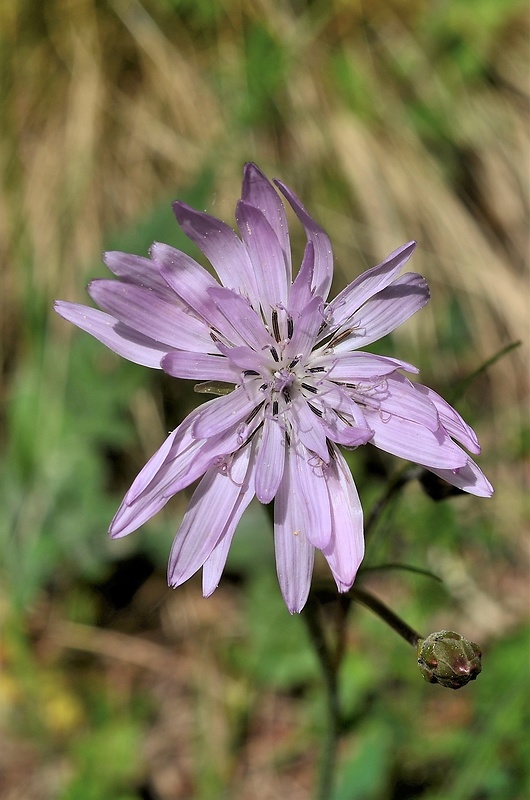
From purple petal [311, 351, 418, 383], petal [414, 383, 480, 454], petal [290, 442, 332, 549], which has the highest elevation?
purple petal [311, 351, 418, 383]

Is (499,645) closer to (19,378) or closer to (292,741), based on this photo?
(292,741)

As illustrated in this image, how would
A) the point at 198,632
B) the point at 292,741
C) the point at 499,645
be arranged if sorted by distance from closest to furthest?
1. the point at 499,645
2. the point at 292,741
3. the point at 198,632

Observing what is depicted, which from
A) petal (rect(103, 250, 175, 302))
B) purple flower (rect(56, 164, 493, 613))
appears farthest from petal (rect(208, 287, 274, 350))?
petal (rect(103, 250, 175, 302))

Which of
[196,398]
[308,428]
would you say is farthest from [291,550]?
[196,398]

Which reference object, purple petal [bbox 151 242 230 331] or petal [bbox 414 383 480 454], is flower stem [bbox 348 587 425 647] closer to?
petal [bbox 414 383 480 454]

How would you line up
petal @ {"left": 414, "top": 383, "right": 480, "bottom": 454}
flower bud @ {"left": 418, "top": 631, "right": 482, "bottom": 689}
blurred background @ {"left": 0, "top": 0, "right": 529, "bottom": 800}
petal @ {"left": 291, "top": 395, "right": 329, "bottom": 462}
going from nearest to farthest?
flower bud @ {"left": 418, "top": 631, "right": 482, "bottom": 689} → petal @ {"left": 414, "top": 383, "right": 480, "bottom": 454} → petal @ {"left": 291, "top": 395, "right": 329, "bottom": 462} → blurred background @ {"left": 0, "top": 0, "right": 529, "bottom": 800}

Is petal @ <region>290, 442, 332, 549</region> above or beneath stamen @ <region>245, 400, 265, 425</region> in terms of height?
beneath

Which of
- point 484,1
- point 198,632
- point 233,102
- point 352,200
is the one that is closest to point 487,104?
point 484,1

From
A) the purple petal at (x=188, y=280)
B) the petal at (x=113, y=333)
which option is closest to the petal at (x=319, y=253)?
the purple petal at (x=188, y=280)
